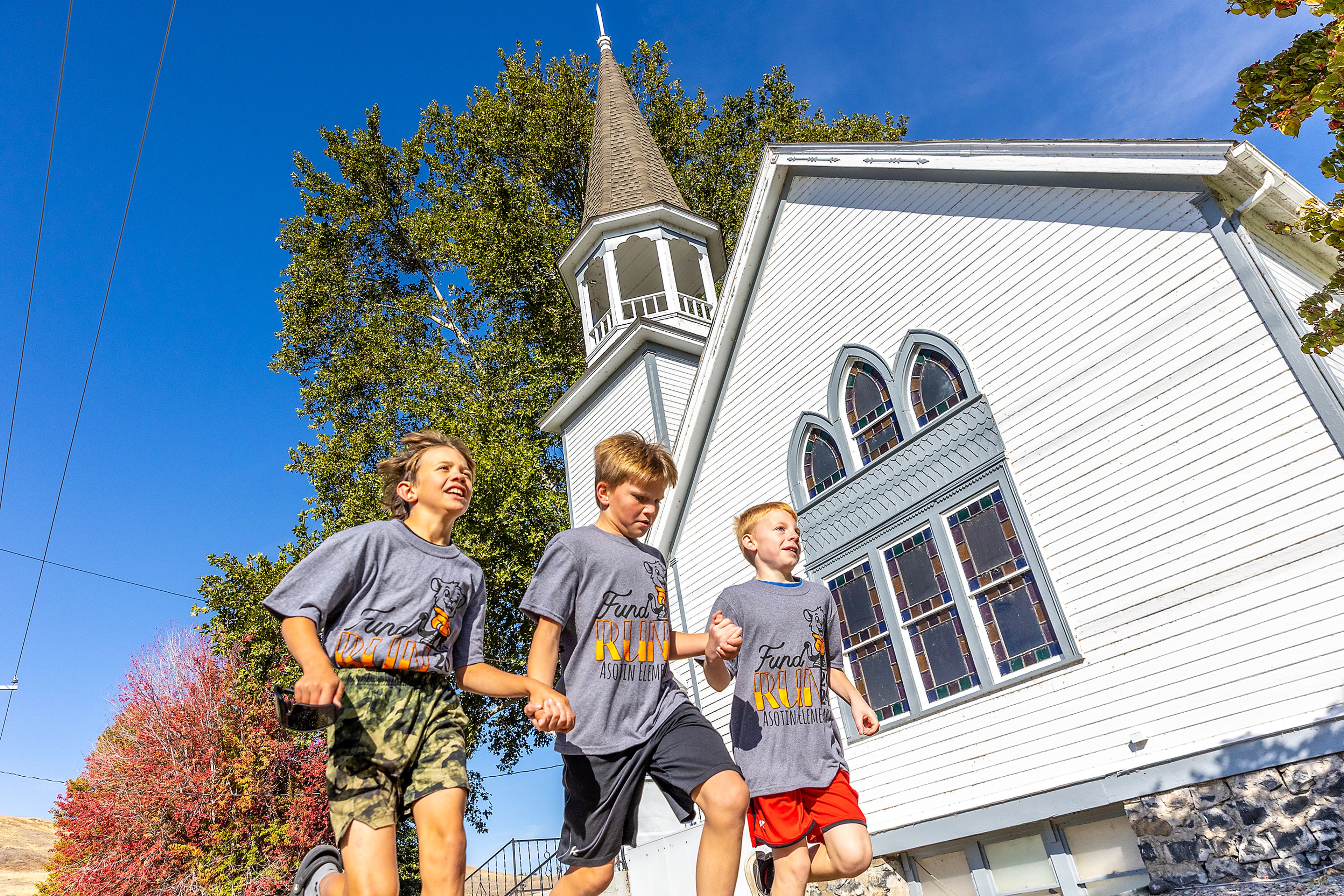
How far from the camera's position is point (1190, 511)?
6961 mm

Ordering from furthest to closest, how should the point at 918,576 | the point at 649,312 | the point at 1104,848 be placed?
the point at 649,312
the point at 918,576
the point at 1104,848

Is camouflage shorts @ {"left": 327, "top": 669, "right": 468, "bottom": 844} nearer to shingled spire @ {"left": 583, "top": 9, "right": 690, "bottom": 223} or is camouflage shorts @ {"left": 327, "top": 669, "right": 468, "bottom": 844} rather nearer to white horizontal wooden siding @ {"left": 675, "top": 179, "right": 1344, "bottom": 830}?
white horizontal wooden siding @ {"left": 675, "top": 179, "right": 1344, "bottom": 830}

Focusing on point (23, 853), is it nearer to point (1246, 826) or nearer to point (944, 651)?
point (944, 651)

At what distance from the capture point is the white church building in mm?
6395

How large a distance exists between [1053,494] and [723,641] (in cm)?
606

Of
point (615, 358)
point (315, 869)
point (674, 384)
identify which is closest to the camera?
point (315, 869)

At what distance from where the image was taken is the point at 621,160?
829 inches

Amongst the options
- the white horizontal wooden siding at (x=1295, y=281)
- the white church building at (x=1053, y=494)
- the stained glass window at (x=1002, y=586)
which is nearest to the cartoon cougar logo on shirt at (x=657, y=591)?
the white church building at (x=1053, y=494)

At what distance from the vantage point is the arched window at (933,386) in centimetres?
936

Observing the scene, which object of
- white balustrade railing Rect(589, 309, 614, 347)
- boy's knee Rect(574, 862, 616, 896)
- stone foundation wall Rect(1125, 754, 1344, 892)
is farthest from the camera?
white balustrade railing Rect(589, 309, 614, 347)

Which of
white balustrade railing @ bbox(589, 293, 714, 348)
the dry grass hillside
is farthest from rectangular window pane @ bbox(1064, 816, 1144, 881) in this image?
the dry grass hillside

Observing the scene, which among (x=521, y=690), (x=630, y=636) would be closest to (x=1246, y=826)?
(x=630, y=636)

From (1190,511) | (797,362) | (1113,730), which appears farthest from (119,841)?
(1190,511)

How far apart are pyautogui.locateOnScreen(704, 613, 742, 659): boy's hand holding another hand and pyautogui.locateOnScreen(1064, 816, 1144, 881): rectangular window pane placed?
582 cm
